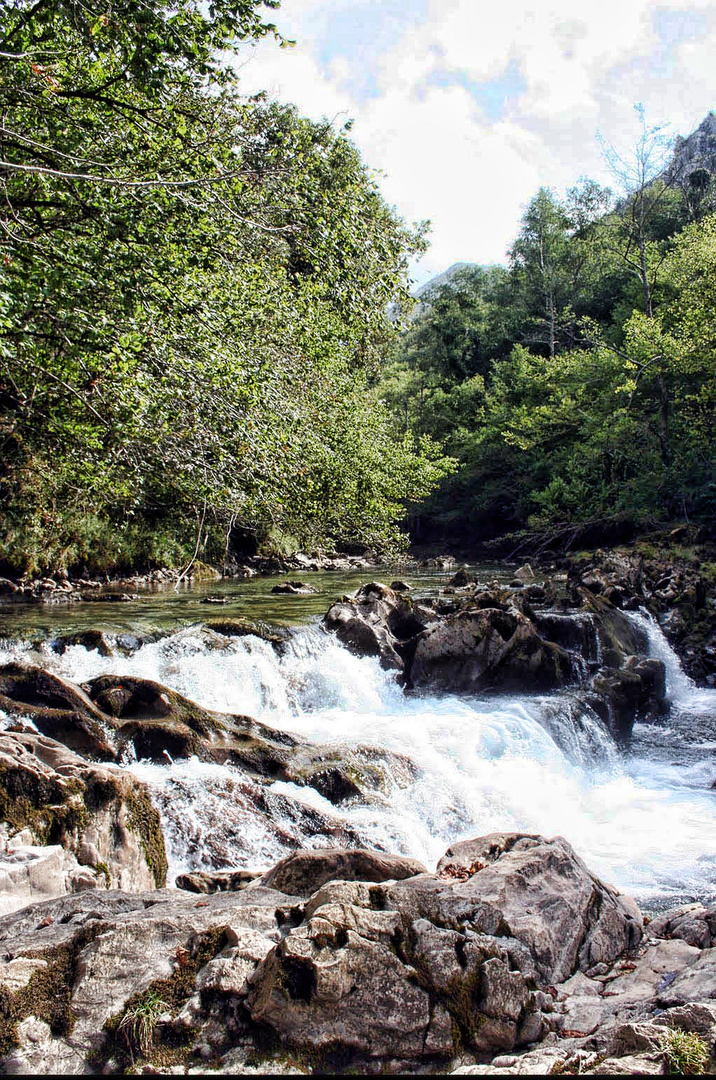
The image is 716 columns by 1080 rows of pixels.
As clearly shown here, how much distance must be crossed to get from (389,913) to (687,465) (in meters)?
24.1

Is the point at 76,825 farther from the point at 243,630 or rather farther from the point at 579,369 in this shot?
the point at 579,369

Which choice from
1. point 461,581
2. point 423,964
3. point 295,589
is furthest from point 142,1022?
point 461,581

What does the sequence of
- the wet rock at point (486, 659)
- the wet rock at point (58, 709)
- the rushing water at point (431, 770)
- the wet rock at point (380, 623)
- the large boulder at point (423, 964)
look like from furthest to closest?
1. the wet rock at point (380, 623)
2. the wet rock at point (486, 659)
3. the wet rock at point (58, 709)
4. the rushing water at point (431, 770)
5. the large boulder at point (423, 964)

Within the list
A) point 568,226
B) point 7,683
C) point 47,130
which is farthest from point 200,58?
point 568,226

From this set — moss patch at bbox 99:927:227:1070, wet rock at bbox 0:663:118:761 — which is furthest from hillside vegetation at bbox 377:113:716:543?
moss patch at bbox 99:927:227:1070

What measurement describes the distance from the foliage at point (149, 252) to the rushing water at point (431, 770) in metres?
2.89

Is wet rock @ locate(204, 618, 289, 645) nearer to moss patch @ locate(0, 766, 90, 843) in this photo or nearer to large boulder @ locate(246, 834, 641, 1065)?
moss patch @ locate(0, 766, 90, 843)

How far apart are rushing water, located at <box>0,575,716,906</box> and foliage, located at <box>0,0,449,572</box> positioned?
2891 millimetres

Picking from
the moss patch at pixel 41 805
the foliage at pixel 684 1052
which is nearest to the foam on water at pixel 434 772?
the moss patch at pixel 41 805

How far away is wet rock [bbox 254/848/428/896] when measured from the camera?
471cm

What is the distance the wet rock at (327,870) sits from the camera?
471cm

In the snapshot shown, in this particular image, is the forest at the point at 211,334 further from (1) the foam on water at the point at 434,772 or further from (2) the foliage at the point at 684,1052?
(2) the foliage at the point at 684,1052

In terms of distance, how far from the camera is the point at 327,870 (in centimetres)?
475

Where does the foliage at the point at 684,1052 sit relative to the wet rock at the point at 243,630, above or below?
below
